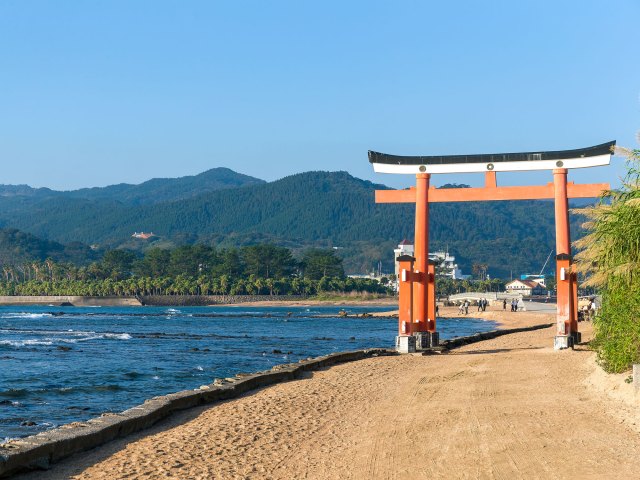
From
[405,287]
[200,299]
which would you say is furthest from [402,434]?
[200,299]

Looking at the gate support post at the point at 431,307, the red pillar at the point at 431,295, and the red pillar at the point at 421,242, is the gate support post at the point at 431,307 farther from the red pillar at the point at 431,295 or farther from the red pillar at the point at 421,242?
the red pillar at the point at 421,242

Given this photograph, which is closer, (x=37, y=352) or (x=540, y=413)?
(x=540, y=413)

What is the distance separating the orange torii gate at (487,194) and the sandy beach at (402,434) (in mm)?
7636

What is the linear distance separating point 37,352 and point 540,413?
3377cm

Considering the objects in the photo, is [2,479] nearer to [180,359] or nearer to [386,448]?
[386,448]

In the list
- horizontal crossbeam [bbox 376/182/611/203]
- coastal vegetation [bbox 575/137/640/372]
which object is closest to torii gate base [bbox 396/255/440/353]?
horizontal crossbeam [bbox 376/182/611/203]

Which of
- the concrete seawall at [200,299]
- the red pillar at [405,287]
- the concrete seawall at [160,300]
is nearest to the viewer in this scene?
the red pillar at [405,287]

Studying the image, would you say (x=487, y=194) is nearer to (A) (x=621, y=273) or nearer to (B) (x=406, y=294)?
(B) (x=406, y=294)

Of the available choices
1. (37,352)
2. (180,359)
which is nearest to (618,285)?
(180,359)

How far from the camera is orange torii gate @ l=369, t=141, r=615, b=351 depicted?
29.1 metres

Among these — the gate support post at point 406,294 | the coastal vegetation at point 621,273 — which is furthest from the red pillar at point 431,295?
the coastal vegetation at point 621,273

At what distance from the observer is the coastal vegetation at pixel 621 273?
1680 centimetres

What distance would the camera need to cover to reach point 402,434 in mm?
14047

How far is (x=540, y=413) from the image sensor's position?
15.2 meters
